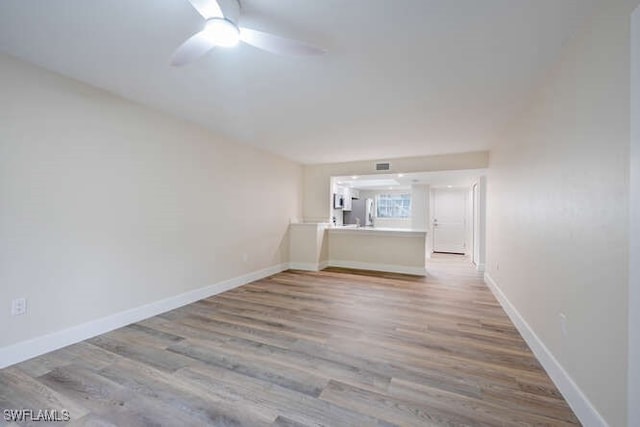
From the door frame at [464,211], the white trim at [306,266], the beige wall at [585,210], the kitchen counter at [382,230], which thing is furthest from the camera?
the door frame at [464,211]

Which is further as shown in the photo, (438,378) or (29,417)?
(438,378)

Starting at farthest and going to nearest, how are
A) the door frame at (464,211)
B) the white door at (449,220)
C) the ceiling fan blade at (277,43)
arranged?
1. the white door at (449,220)
2. the door frame at (464,211)
3. the ceiling fan blade at (277,43)

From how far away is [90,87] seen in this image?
8.07 feet

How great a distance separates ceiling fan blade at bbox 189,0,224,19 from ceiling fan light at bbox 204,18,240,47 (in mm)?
21

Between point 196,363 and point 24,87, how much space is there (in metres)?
2.48

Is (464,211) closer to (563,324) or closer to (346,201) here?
(346,201)

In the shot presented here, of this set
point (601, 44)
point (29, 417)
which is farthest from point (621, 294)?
point (29, 417)

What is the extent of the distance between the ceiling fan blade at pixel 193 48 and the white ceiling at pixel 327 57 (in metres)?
0.17

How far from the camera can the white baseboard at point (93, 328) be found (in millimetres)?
2037

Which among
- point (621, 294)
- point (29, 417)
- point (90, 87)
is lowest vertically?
point (29, 417)

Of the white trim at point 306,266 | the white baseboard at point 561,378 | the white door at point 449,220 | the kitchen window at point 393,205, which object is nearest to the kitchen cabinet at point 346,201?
the kitchen window at point 393,205

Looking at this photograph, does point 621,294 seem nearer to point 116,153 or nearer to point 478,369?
point 478,369

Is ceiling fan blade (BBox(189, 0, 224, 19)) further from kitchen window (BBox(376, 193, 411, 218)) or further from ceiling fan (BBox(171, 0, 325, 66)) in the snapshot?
kitchen window (BBox(376, 193, 411, 218))

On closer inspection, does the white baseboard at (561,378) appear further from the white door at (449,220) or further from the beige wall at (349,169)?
the white door at (449,220)
